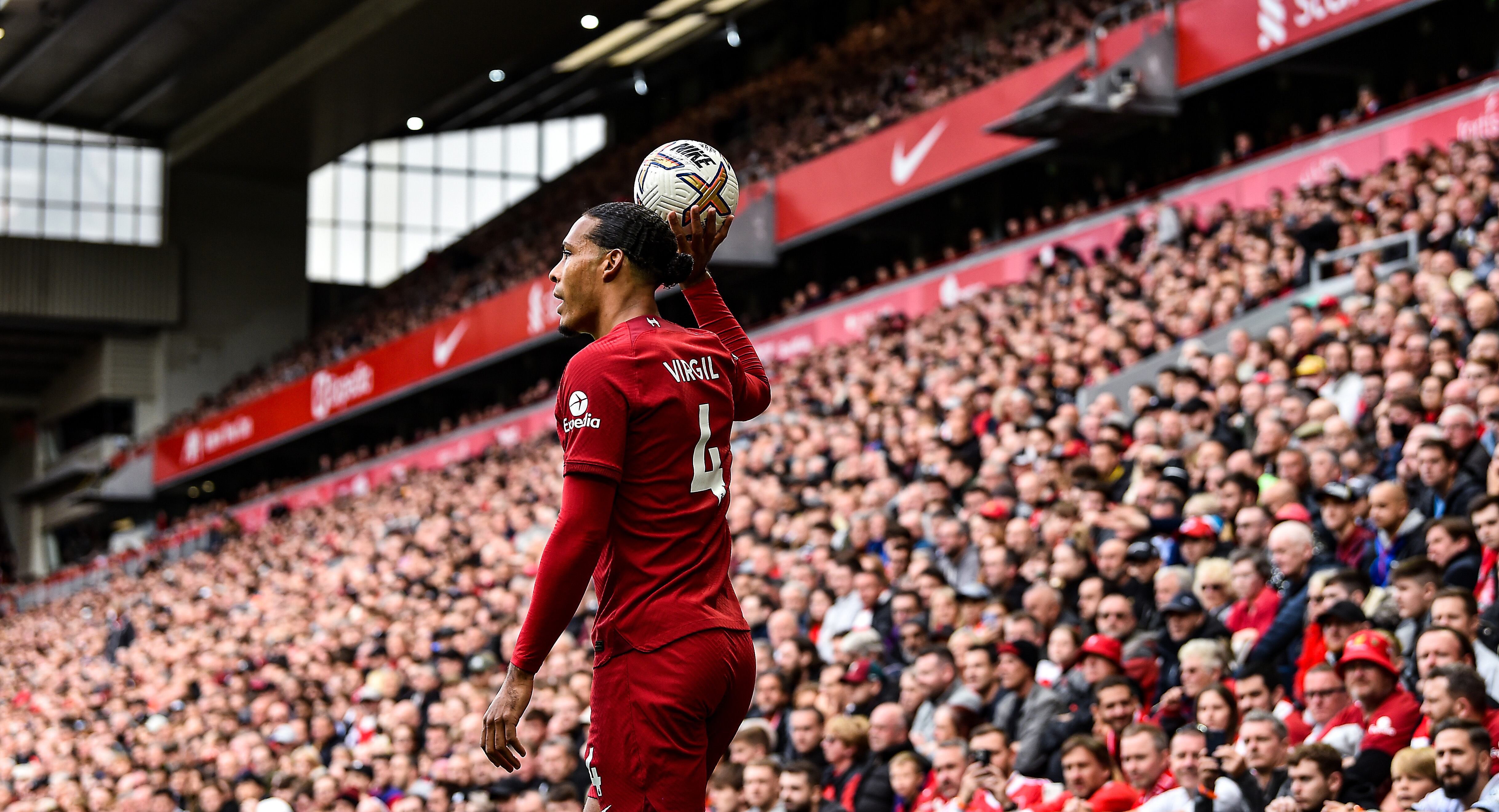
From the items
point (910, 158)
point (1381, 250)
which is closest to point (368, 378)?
point (910, 158)

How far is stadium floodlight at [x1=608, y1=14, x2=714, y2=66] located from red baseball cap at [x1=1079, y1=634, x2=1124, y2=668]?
84.8 feet

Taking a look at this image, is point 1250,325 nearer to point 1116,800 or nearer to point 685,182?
point 1116,800

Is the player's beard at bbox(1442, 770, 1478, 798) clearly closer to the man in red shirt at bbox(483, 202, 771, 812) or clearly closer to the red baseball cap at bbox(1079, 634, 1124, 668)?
the red baseball cap at bbox(1079, 634, 1124, 668)

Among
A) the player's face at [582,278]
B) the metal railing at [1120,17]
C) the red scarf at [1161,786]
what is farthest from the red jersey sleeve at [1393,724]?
the metal railing at [1120,17]

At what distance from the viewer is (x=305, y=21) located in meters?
30.5

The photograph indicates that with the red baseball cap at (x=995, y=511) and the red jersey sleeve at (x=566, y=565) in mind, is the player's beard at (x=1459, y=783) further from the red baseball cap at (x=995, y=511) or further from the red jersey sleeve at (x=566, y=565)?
the red baseball cap at (x=995, y=511)

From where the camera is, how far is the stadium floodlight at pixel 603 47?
104 feet

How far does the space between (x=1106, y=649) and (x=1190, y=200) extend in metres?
12.3

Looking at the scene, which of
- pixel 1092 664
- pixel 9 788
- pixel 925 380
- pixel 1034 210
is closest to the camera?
pixel 1092 664

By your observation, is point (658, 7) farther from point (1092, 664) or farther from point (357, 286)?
point (1092, 664)

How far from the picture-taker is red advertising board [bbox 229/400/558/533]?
28203mm

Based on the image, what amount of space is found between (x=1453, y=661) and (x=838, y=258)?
22082 millimetres

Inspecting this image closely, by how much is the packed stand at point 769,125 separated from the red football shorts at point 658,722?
18.9 meters

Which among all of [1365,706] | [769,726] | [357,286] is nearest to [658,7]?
[357,286]
